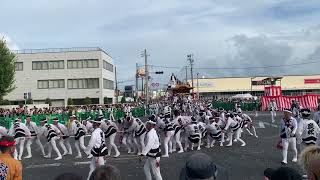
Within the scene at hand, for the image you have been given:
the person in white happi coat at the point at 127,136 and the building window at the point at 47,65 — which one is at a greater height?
the building window at the point at 47,65

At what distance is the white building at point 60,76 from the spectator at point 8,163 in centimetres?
7018

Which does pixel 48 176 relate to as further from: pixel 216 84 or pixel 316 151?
pixel 216 84

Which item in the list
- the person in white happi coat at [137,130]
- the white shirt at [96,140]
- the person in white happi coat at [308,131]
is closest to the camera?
the white shirt at [96,140]

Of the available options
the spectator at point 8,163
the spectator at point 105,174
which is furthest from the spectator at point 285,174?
the spectator at point 8,163

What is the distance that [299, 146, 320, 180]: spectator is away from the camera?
177 inches

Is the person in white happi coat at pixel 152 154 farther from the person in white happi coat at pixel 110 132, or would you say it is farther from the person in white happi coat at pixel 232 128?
the person in white happi coat at pixel 232 128

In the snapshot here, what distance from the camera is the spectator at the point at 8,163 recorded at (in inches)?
263

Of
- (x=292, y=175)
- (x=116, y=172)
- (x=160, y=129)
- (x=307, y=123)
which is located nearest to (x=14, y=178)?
(x=116, y=172)

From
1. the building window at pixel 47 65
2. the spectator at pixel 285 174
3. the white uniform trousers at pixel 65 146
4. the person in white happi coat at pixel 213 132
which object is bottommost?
the white uniform trousers at pixel 65 146

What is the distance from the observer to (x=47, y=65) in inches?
3059

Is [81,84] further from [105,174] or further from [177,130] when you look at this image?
[105,174]

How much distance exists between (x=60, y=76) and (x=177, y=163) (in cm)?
6169

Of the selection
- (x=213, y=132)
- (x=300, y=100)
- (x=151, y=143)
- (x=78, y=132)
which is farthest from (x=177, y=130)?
(x=300, y=100)

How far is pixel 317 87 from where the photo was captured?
104 m
